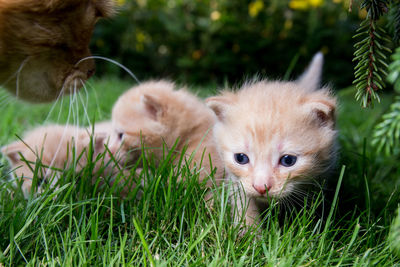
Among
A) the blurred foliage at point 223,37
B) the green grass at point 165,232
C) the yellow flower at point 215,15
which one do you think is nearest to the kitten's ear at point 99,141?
the green grass at point 165,232

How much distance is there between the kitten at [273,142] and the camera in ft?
5.79

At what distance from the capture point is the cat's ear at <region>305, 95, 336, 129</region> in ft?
5.93

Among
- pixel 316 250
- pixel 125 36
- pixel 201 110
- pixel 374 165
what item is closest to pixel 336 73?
pixel 125 36

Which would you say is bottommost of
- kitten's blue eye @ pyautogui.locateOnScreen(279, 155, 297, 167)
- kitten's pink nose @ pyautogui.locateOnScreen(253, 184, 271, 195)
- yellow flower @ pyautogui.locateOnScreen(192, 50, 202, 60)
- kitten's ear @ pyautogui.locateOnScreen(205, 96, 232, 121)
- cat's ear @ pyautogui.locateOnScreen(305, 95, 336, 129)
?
yellow flower @ pyautogui.locateOnScreen(192, 50, 202, 60)

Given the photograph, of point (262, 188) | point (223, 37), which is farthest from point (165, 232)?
point (223, 37)

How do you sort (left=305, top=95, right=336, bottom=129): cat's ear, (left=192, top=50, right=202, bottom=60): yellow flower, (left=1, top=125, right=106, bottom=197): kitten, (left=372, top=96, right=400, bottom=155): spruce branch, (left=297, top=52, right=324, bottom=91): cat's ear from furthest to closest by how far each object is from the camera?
(left=192, top=50, right=202, bottom=60): yellow flower < (left=297, top=52, right=324, bottom=91): cat's ear < (left=1, top=125, right=106, bottom=197): kitten < (left=305, top=95, right=336, bottom=129): cat's ear < (left=372, top=96, right=400, bottom=155): spruce branch

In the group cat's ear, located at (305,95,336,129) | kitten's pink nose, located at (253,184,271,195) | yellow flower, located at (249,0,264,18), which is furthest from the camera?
yellow flower, located at (249,0,264,18)

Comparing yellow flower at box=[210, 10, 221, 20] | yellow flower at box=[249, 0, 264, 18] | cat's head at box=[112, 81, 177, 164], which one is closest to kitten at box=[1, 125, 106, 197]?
cat's head at box=[112, 81, 177, 164]

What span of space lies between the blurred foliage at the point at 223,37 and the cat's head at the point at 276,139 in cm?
421

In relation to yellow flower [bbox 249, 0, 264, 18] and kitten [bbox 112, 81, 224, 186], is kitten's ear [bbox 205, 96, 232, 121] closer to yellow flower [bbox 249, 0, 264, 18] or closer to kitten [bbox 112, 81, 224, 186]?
kitten [bbox 112, 81, 224, 186]

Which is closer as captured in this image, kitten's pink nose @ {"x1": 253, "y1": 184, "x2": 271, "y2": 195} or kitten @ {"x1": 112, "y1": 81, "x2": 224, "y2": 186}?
kitten's pink nose @ {"x1": 253, "y1": 184, "x2": 271, "y2": 195}

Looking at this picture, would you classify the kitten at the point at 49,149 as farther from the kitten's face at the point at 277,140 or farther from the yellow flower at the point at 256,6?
the yellow flower at the point at 256,6

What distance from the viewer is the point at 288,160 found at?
1802 mm

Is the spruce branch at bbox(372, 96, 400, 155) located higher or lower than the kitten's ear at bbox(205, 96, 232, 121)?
higher
